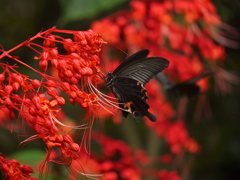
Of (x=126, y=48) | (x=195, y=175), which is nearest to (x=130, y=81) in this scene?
(x=126, y=48)

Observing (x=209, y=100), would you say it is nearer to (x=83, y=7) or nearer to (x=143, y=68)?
(x=83, y=7)

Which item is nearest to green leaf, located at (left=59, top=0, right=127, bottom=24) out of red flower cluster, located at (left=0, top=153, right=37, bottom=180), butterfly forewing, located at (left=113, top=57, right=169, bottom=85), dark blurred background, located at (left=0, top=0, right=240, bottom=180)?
dark blurred background, located at (left=0, top=0, right=240, bottom=180)

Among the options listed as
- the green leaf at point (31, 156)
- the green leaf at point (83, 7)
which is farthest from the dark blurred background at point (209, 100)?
the green leaf at point (31, 156)

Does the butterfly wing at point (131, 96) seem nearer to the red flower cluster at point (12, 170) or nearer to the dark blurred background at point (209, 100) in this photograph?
the red flower cluster at point (12, 170)

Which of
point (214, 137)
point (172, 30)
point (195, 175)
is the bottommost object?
point (195, 175)

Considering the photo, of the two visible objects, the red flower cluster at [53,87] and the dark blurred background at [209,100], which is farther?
the dark blurred background at [209,100]

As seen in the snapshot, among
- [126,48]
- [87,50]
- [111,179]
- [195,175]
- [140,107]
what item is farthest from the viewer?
[195,175]

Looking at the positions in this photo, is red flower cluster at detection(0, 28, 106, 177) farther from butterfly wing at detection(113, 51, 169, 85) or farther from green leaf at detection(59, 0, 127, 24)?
green leaf at detection(59, 0, 127, 24)

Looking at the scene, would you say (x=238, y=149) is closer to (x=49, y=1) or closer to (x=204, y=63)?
(x=204, y=63)
